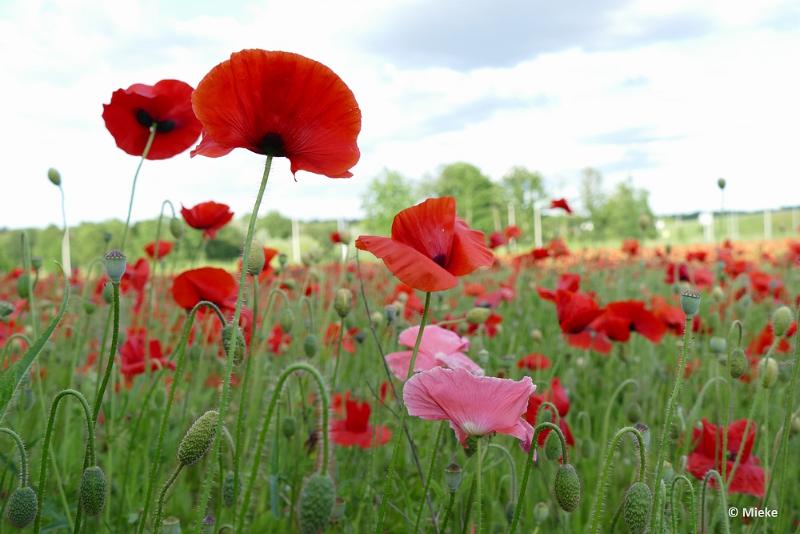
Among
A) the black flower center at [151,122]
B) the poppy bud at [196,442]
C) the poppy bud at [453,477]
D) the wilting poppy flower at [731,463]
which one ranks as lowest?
the wilting poppy flower at [731,463]

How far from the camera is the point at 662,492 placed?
97cm

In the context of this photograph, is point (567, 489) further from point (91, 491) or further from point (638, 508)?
point (91, 491)

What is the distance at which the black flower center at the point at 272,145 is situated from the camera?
974 millimetres

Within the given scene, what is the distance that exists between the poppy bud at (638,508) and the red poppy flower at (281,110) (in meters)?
0.60

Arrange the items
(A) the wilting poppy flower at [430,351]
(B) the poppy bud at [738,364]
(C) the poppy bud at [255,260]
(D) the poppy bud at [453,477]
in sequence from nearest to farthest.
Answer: (D) the poppy bud at [453,477] → (C) the poppy bud at [255,260] → (A) the wilting poppy flower at [430,351] → (B) the poppy bud at [738,364]

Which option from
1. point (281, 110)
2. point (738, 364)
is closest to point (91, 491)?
point (281, 110)

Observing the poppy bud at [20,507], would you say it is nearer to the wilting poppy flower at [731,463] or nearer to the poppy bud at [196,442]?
Result: the poppy bud at [196,442]

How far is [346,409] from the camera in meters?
1.84

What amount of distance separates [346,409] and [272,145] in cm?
103

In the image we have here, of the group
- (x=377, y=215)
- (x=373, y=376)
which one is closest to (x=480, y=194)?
(x=377, y=215)

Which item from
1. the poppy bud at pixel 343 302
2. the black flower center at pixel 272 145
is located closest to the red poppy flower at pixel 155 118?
the poppy bud at pixel 343 302

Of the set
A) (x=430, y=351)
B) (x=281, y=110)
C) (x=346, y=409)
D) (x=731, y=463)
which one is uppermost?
(x=281, y=110)

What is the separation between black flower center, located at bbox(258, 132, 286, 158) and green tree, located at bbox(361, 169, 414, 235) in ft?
135

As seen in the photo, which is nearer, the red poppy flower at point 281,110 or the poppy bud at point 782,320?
the red poppy flower at point 281,110
